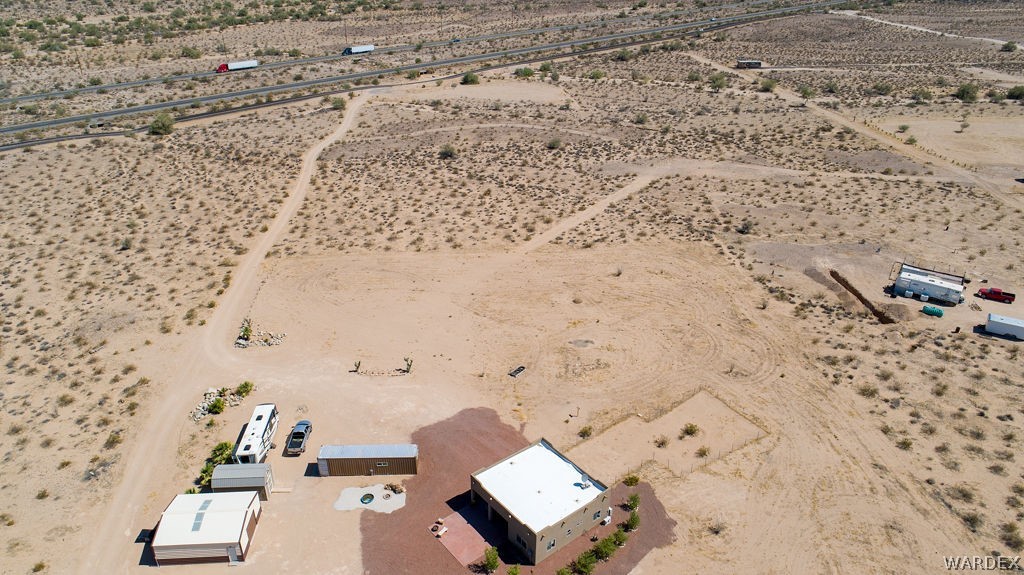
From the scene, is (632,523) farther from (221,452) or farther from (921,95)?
(921,95)

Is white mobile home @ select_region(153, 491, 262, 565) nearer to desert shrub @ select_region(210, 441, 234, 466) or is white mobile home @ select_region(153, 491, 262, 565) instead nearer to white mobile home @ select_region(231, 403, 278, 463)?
white mobile home @ select_region(231, 403, 278, 463)

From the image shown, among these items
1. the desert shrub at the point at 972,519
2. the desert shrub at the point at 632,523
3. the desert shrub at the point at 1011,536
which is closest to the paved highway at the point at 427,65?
the desert shrub at the point at 632,523

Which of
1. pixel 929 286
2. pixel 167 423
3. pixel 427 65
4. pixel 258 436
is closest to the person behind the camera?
pixel 258 436

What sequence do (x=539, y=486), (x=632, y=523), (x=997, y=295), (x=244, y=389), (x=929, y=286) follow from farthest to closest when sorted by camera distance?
(x=997, y=295)
(x=929, y=286)
(x=244, y=389)
(x=539, y=486)
(x=632, y=523)

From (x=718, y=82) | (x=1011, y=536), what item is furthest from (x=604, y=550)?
(x=718, y=82)

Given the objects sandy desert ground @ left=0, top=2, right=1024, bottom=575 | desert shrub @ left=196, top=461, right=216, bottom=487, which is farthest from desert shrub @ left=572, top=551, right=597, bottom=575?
desert shrub @ left=196, top=461, right=216, bottom=487

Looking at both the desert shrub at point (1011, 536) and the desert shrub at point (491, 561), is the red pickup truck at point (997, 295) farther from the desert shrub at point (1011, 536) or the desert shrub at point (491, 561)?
the desert shrub at point (491, 561)
